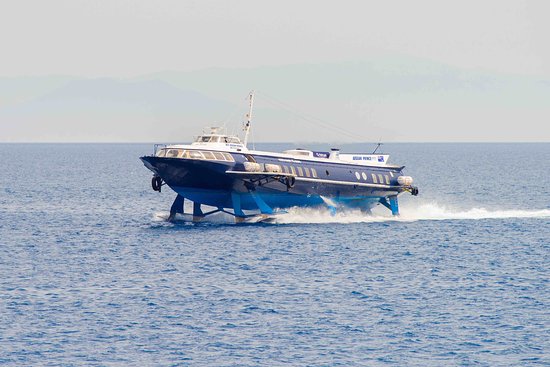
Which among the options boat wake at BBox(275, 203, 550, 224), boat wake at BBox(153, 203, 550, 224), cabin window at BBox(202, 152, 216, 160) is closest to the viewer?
cabin window at BBox(202, 152, 216, 160)

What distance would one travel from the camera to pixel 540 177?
172375 millimetres

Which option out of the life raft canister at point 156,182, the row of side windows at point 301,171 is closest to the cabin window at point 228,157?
the row of side windows at point 301,171

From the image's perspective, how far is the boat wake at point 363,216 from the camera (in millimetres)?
85000

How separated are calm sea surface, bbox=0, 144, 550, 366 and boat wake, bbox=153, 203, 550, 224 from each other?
6.8 inches

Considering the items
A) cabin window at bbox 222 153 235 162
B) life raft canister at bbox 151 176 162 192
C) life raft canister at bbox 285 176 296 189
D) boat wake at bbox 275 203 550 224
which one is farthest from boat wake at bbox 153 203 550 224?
cabin window at bbox 222 153 235 162

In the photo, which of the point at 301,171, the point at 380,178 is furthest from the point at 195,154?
the point at 380,178

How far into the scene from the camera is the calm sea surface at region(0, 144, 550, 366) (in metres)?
44.4

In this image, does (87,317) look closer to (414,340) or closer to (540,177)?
(414,340)

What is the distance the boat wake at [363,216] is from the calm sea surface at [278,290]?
17 cm

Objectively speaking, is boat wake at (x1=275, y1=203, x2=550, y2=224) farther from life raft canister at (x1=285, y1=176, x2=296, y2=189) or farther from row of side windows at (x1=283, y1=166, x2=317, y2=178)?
life raft canister at (x1=285, y1=176, x2=296, y2=189)

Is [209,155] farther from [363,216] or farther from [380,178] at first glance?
[380,178]

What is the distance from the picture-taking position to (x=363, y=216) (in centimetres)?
8981

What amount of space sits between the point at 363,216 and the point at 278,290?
1345 inches

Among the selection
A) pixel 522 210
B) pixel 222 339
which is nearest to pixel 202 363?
pixel 222 339
